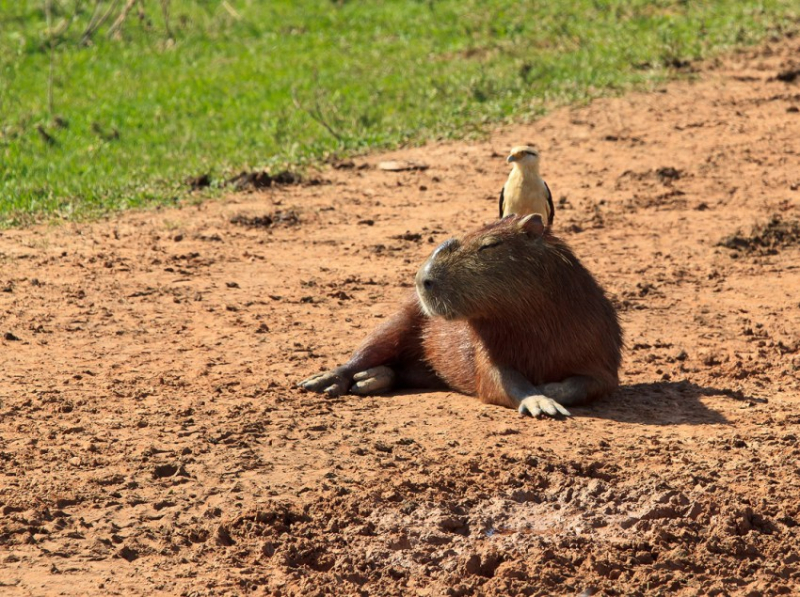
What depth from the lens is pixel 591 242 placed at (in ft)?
29.0

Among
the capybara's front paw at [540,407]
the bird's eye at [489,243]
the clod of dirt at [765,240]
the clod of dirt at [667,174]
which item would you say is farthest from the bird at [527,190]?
the capybara's front paw at [540,407]

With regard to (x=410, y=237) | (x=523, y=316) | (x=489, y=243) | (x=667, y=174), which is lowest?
(x=410, y=237)

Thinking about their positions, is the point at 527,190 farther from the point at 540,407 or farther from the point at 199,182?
the point at 199,182

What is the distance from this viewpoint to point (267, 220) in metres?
9.21

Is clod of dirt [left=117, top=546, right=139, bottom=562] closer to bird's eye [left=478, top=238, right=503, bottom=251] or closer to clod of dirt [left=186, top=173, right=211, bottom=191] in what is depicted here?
bird's eye [left=478, top=238, right=503, bottom=251]

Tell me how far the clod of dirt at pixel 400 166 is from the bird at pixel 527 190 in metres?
2.40

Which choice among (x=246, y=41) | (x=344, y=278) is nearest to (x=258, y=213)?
(x=344, y=278)

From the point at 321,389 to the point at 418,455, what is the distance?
1050 mm

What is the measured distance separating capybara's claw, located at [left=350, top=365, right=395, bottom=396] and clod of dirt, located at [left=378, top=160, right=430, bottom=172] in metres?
4.68

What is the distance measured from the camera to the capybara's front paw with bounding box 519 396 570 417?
17.9 feet

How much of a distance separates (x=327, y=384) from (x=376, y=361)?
32 centimetres

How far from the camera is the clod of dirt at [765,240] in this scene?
28.1 ft

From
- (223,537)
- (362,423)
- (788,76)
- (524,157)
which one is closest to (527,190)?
(524,157)

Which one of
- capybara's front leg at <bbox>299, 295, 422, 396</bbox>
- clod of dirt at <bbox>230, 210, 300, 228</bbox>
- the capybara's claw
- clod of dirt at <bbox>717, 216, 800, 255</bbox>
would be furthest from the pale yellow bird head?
the capybara's claw
